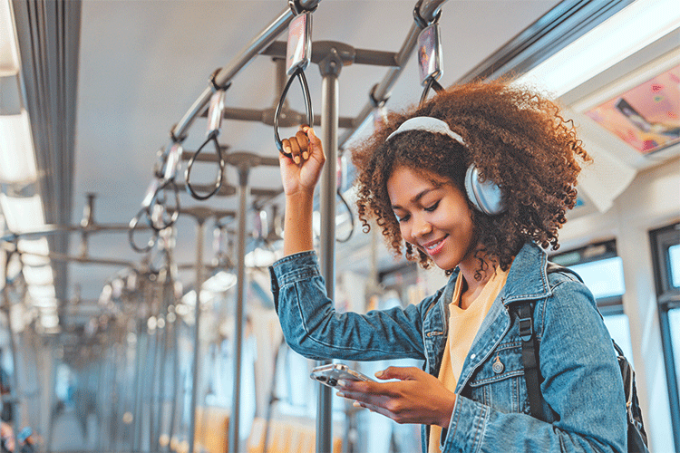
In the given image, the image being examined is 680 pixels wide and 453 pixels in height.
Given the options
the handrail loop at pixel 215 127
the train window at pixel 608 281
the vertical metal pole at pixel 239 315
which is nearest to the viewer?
the handrail loop at pixel 215 127

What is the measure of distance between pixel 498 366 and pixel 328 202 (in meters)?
0.76

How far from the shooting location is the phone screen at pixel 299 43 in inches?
47.8

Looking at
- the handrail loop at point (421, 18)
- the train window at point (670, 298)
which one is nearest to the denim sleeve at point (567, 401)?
the handrail loop at point (421, 18)

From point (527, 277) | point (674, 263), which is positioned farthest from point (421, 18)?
point (674, 263)

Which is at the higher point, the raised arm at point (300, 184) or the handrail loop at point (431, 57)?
the handrail loop at point (431, 57)

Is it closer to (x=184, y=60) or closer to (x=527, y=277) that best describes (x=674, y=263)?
(x=527, y=277)

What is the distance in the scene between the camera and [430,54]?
1.32 metres

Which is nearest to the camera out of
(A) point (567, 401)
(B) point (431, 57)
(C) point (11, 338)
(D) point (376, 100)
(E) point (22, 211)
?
(A) point (567, 401)

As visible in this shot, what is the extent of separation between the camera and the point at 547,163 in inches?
40.8

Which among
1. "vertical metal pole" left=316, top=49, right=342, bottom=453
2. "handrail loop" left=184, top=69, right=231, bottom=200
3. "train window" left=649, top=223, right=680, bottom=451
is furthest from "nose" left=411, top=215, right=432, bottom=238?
"train window" left=649, top=223, right=680, bottom=451

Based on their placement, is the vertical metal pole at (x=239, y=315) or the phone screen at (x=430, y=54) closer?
the phone screen at (x=430, y=54)

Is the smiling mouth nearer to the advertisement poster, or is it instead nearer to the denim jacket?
the denim jacket

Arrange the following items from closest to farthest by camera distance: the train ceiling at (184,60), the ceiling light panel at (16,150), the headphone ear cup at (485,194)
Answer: the headphone ear cup at (485,194) < the train ceiling at (184,60) < the ceiling light panel at (16,150)

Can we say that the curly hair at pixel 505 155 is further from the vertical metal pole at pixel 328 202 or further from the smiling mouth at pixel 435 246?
the vertical metal pole at pixel 328 202
